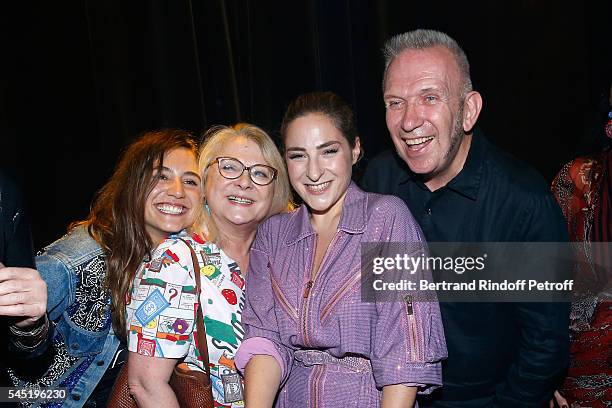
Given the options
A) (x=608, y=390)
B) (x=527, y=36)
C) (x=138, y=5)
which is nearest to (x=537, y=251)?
(x=608, y=390)

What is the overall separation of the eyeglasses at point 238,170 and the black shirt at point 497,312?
598 mm

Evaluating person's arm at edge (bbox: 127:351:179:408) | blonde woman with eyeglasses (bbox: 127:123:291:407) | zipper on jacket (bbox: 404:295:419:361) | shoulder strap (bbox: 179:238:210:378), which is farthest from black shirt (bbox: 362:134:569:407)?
person's arm at edge (bbox: 127:351:179:408)

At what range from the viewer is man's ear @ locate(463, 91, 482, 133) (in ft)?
7.37

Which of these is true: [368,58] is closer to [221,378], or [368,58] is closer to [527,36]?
[527,36]

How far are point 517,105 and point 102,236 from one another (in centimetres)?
193

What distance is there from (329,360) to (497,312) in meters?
0.63

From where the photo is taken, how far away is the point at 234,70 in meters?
3.58

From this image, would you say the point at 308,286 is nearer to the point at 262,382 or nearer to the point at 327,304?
the point at 327,304

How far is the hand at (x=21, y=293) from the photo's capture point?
67.0 inches

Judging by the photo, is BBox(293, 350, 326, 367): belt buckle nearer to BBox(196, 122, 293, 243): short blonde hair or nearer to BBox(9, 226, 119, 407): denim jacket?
BBox(196, 122, 293, 243): short blonde hair

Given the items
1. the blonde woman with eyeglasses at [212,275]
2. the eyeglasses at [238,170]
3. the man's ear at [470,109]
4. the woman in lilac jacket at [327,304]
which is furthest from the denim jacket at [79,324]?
the man's ear at [470,109]

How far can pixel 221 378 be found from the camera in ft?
7.39

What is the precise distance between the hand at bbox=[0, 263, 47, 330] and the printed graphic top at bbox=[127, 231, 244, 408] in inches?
15.5

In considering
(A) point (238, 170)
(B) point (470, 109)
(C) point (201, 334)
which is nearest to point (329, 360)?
(C) point (201, 334)
